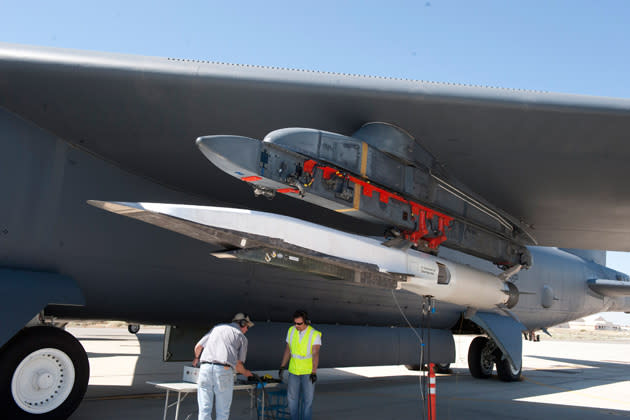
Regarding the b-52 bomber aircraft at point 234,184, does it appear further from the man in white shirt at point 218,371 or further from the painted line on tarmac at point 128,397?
the painted line on tarmac at point 128,397

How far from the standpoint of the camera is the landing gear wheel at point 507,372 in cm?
1508

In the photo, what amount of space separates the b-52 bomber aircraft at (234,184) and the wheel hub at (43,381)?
24 mm

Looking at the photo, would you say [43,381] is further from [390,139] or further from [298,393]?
[390,139]

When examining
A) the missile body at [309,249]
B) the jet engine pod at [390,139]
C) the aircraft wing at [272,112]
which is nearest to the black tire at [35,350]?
the missile body at [309,249]

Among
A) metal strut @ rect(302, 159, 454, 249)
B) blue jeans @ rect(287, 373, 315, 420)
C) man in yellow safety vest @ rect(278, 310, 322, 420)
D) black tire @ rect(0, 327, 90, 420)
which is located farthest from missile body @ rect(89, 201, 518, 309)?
black tire @ rect(0, 327, 90, 420)

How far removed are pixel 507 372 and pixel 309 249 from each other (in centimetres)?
1056

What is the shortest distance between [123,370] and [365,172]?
10.3m

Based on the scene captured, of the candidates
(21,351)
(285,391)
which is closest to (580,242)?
(285,391)

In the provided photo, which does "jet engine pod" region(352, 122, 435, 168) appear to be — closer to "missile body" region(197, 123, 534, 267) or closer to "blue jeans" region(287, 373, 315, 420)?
"missile body" region(197, 123, 534, 267)

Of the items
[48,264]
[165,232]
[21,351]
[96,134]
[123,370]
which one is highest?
[96,134]

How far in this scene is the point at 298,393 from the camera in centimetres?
743

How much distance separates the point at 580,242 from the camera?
1283 centimetres

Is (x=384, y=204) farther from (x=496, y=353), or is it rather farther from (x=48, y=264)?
(x=496, y=353)

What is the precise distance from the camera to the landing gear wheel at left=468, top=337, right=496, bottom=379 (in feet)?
51.9
